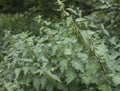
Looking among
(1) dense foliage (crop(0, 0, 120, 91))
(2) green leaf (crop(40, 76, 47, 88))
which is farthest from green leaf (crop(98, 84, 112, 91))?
(2) green leaf (crop(40, 76, 47, 88))

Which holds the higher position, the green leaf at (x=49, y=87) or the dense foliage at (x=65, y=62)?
the dense foliage at (x=65, y=62)

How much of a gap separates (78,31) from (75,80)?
50 cm

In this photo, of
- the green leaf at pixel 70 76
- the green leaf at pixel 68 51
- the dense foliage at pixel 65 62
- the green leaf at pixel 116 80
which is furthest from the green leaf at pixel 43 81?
the green leaf at pixel 116 80

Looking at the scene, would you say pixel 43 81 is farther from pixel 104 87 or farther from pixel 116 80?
pixel 116 80

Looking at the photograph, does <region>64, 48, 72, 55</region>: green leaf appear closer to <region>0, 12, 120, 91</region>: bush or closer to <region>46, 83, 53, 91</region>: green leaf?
<region>0, 12, 120, 91</region>: bush

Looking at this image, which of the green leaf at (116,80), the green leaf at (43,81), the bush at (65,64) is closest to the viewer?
the green leaf at (116,80)

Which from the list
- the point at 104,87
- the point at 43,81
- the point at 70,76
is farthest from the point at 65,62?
the point at 104,87

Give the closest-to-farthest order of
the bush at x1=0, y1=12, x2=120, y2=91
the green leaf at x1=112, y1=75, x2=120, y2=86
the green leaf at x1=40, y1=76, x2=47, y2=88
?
the green leaf at x1=112, y1=75, x2=120, y2=86, the bush at x1=0, y1=12, x2=120, y2=91, the green leaf at x1=40, y1=76, x2=47, y2=88

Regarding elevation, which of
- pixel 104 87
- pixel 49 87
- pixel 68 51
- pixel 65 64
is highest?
pixel 68 51

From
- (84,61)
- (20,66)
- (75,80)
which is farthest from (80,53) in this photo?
(20,66)

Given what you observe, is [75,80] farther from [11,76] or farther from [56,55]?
[11,76]

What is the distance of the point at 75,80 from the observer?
3.32m

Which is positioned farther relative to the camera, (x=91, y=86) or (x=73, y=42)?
(x=91, y=86)

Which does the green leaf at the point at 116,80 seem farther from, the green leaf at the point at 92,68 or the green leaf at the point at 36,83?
the green leaf at the point at 36,83
